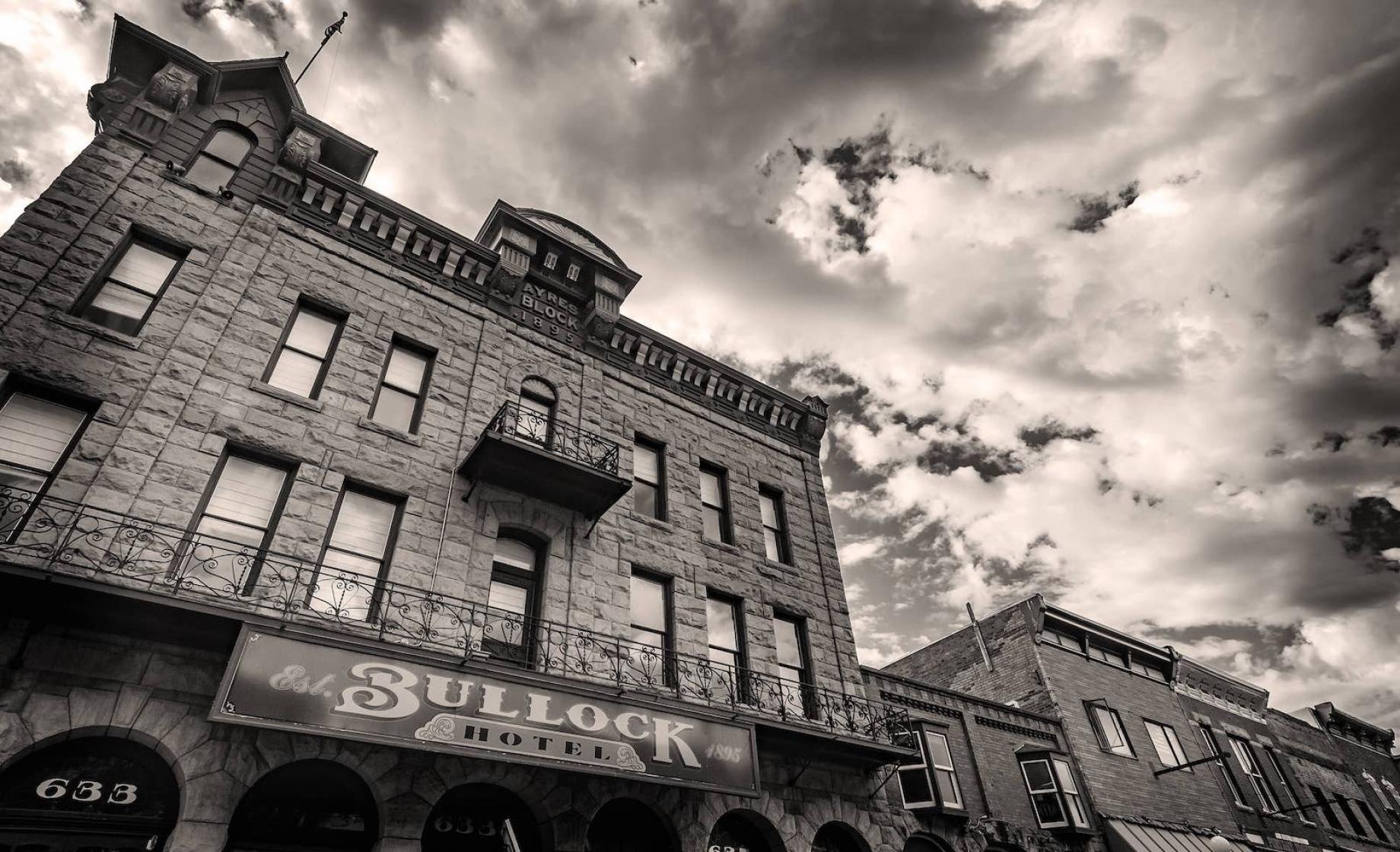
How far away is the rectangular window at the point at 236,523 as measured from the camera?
941cm

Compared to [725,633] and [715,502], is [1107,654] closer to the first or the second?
[715,502]

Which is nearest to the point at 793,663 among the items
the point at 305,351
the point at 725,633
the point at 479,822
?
the point at 725,633

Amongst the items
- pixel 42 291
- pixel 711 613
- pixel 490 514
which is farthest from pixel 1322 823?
pixel 42 291

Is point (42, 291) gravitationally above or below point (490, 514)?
above

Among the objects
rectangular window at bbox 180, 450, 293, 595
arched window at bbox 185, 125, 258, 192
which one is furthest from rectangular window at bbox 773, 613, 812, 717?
arched window at bbox 185, 125, 258, 192

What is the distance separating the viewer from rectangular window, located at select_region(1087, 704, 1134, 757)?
21.0 meters

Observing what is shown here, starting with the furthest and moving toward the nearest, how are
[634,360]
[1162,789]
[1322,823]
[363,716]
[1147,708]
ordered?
[1322,823] < [1147,708] < [1162,789] < [634,360] < [363,716]

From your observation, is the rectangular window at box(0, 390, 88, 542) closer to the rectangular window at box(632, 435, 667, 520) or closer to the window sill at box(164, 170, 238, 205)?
the window sill at box(164, 170, 238, 205)

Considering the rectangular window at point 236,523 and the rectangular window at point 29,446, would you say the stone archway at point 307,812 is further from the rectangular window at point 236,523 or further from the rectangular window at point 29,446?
the rectangular window at point 29,446

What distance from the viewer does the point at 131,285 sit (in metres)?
11.1

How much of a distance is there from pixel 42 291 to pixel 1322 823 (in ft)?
133

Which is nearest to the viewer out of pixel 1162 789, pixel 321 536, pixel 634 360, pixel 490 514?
pixel 321 536

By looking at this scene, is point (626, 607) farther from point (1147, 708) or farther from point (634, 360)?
point (1147, 708)

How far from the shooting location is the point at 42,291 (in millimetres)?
10055
